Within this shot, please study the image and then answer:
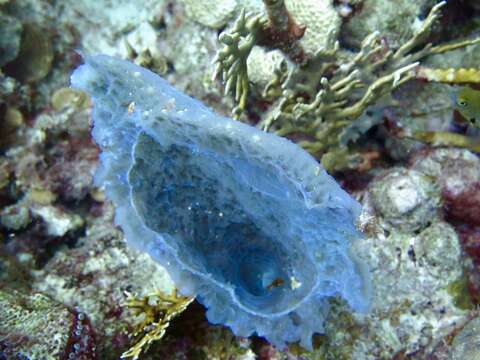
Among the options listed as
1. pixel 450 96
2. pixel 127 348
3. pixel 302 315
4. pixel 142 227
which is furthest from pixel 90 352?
pixel 450 96

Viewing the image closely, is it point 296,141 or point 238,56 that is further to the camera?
point 296,141

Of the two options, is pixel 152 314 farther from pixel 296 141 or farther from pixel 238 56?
pixel 238 56

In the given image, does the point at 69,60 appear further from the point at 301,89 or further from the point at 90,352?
the point at 90,352

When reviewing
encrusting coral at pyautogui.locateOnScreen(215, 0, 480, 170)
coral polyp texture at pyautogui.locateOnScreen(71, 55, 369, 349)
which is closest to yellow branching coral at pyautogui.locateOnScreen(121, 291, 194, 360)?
coral polyp texture at pyautogui.locateOnScreen(71, 55, 369, 349)

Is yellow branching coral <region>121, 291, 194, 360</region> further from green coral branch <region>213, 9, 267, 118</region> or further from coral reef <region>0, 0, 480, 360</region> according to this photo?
green coral branch <region>213, 9, 267, 118</region>

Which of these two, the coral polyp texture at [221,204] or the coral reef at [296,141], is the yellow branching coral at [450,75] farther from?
the coral polyp texture at [221,204]

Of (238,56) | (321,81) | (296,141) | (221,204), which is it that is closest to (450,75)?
(321,81)

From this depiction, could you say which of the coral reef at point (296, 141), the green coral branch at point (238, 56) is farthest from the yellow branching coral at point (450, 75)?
the green coral branch at point (238, 56)
